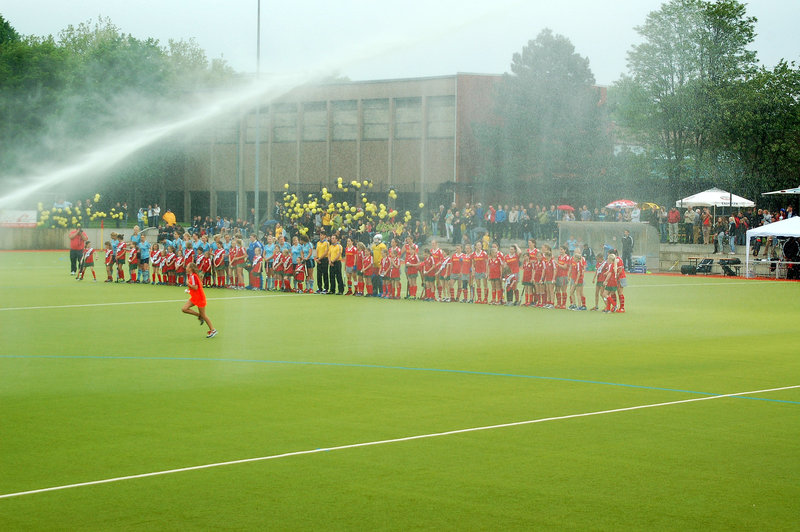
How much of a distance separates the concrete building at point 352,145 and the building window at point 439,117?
2.4 inches

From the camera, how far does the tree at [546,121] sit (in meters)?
57.0

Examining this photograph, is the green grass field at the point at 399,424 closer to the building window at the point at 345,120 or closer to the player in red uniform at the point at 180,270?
the player in red uniform at the point at 180,270

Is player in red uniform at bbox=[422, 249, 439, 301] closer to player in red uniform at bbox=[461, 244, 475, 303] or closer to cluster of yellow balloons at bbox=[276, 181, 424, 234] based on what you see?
A: player in red uniform at bbox=[461, 244, 475, 303]

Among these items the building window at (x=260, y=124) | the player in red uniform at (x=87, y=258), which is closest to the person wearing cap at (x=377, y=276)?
the player in red uniform at (x=87, y=258)

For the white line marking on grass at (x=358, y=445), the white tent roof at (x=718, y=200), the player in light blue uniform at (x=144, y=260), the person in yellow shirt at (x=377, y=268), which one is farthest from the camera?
the white tent roof at (x=718, y=200)

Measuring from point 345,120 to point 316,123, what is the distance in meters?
2.38

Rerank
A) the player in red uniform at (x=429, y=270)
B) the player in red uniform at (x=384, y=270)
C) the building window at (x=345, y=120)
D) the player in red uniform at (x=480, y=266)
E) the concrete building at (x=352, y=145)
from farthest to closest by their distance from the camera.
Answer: the building window at (x=345, y=120)
the concrete building at (x=352, y=145)
the player in red uniform at (x=384, y=270)
the player in red uniform at (x=429, y=270)
the player in red uniform at (x=480, y=266)

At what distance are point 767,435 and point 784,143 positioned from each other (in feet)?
152

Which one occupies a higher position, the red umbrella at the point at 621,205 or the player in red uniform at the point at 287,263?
the red umbrella at the point at 621,205

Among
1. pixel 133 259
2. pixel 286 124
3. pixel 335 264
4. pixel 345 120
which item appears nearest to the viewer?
pixel 335 264

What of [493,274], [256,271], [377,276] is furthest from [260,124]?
[493,274]

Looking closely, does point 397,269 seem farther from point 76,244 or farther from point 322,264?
point 76,244

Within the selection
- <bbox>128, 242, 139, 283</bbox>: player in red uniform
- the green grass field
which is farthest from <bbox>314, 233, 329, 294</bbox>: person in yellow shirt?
the green grass field

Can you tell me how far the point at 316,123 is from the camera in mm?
67250
